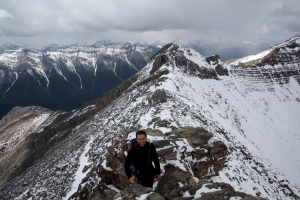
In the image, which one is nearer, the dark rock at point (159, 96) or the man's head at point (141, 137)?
the man's head at point (141, 137)

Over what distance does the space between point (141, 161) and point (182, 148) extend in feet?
23.6

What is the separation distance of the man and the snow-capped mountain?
69 cm

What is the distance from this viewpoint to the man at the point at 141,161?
26.5 feet

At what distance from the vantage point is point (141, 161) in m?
8.22

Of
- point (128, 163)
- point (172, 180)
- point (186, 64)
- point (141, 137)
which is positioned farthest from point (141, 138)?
point (186, 64)

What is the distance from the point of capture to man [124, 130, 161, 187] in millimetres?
8078

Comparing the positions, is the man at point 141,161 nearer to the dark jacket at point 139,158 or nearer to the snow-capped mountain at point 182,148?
the dark jacket at point 139,158

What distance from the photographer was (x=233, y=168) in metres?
17.5

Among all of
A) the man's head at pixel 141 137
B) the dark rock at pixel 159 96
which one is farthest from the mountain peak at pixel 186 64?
the man's head at pixel 141 137

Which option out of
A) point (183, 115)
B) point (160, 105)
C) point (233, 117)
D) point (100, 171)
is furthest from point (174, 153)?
point (233, 117)

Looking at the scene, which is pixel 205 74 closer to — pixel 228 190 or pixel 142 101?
pixel 142 101

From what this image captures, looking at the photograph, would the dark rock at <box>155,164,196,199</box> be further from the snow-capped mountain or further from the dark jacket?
the dark jacket

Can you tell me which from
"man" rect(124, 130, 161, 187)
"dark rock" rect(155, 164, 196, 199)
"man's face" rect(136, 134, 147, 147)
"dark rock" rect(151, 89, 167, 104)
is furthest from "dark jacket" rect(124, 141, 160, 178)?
"dark rock" rect(151, 89, 167, 104)

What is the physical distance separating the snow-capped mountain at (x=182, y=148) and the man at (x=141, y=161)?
691mm
